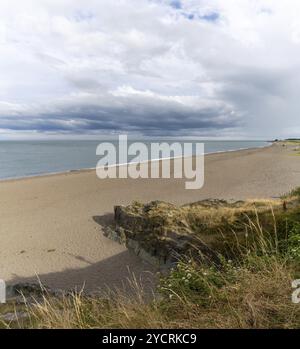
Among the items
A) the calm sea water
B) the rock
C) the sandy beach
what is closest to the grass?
the rock

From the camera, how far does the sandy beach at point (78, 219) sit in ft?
33.1

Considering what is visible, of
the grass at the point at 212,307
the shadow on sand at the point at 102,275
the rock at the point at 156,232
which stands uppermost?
the grass at the point at 212,307

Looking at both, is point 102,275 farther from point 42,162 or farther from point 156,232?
point 42,162

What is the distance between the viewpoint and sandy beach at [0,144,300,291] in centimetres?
1009

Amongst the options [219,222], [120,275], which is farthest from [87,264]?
[219,222]

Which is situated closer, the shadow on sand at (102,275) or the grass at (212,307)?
the grass at (212,307)

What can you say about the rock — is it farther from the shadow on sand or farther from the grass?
the grass

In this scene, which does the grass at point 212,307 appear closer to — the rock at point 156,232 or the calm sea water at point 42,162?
the rock at point 156,232

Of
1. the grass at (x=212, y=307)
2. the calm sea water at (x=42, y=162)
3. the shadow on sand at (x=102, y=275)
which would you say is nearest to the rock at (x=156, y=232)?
the shadow on sand at (x=102, y=275)

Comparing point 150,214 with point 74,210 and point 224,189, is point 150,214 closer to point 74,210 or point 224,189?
point 74,210

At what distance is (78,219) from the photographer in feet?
51.8

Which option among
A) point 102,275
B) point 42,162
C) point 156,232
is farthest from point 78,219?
point 42,162
